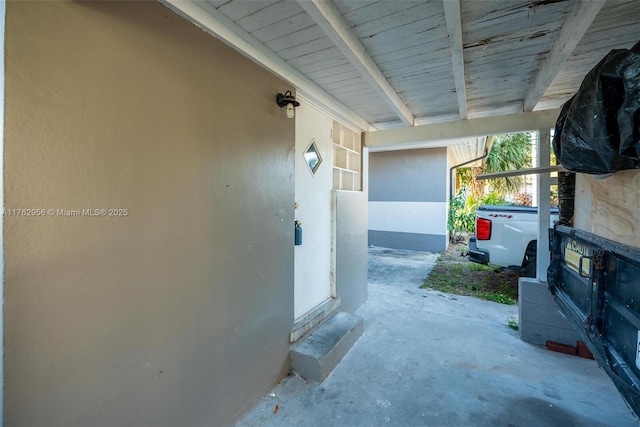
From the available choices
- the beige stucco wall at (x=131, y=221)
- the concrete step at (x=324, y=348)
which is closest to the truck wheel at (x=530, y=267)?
the concrete step at (x=324, y=348)

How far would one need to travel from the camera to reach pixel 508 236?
4.68 meters

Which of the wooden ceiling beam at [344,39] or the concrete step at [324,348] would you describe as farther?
the concrete step at [324,348]

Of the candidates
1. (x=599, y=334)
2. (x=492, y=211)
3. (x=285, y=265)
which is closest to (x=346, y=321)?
(x=285, y=265)

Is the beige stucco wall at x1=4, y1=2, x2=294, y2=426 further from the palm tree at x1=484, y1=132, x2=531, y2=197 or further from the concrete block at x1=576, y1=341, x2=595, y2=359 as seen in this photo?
→ the palm tree at x1=484, y1=132, x2=531, y2=197

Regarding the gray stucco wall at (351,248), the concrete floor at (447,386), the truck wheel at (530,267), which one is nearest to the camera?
the concrete floor at (447,386)

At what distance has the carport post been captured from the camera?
2.78 meters

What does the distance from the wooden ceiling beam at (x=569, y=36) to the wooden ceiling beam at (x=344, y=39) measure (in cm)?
111

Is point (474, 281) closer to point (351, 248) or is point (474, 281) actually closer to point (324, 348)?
point (351, 248)

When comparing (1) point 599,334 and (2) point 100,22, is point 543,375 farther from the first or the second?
(2) point 100,22

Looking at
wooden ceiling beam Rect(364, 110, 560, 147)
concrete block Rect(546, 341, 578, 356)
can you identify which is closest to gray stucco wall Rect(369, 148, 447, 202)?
wooden ceiling beam Rect(364, 110, 560, 147)

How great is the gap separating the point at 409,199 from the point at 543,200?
4.89 m

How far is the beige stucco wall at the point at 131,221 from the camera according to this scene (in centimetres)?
98

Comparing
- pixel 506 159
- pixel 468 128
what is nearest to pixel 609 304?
pixel 468 128

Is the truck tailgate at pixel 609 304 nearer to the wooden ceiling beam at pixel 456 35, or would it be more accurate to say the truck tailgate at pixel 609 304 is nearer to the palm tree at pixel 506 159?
the wooden ceiling beam at pixel 456 35
